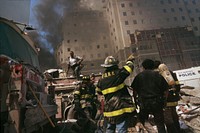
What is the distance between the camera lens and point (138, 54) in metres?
33.3

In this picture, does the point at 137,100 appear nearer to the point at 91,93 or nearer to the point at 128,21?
the point at 91,93

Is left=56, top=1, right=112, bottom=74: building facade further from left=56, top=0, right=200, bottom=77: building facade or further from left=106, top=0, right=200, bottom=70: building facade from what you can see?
left=106, top=0, right=200, bottom=70: building facade

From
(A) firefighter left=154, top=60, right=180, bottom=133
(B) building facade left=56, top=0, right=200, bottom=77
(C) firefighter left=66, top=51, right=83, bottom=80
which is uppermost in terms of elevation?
(B) building facade left=56, top=0, right=200, bottom=77

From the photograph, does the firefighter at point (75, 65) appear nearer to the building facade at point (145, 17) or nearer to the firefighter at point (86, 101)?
the firefighter at point (86, 101)

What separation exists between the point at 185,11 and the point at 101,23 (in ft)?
69.8

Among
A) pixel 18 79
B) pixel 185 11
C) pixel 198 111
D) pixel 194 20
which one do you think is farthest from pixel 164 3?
pixel 18 79

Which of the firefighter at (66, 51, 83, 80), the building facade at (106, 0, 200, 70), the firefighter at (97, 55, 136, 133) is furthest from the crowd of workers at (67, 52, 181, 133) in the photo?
the building facade at (106, 0, 200, 70)

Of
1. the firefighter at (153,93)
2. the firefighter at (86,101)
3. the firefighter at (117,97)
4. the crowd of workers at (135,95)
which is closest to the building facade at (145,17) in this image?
the firefighter at (86,101)

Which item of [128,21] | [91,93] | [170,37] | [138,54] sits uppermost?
[128,21]

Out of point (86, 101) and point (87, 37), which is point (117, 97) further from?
point (87, 37)

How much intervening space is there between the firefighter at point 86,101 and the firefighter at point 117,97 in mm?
2115

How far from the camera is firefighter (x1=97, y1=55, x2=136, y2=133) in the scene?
9.77ft

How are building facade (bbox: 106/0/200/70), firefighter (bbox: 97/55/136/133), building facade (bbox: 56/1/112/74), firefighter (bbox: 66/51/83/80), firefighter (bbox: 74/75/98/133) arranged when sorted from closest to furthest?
firefighter (bbox: 97/55/136/133), firefighter (bbox: 74/75/98/133), firefighter (bbox: 66/51/83/80), building facade (bbox: 106/0/200/70), building facade (bbox: 56/1/112/74)

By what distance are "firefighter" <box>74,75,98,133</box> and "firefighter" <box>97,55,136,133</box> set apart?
83.3 inches
